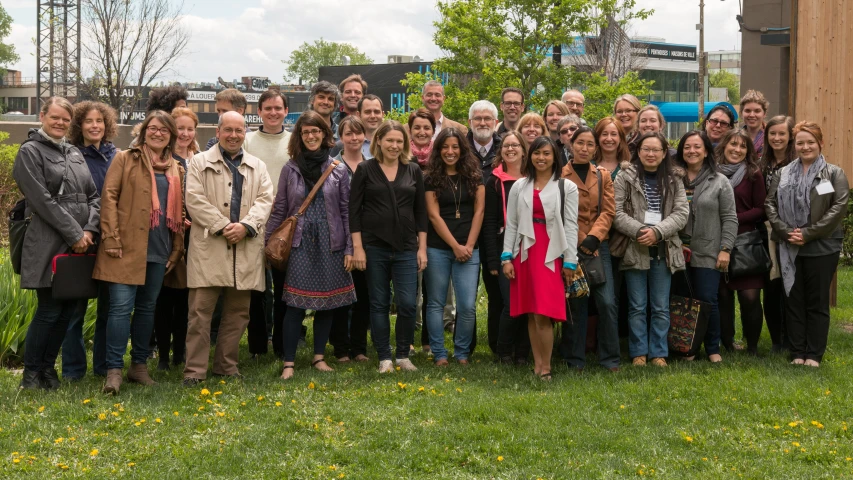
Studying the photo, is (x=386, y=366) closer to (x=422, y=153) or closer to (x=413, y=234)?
(x=413, y=234)

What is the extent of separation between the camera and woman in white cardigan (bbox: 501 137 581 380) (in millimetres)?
6840

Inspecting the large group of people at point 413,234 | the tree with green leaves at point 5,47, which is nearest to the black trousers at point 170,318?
the large group of people at point 413,234

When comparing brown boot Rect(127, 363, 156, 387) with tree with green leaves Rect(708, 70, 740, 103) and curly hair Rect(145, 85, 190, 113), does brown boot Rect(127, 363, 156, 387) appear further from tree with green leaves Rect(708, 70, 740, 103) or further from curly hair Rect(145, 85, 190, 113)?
tree with green leaves Rect(708, 70, 740, 103)

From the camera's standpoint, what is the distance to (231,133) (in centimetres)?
678

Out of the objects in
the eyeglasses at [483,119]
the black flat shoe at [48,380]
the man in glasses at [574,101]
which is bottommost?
the black flat shoe at [48,380]

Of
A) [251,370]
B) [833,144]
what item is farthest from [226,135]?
[833,144]

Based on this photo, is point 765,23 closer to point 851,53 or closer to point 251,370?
point 851,53

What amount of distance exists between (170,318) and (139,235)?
1259mm

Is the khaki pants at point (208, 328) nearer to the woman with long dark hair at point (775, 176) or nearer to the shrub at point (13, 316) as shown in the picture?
the shrub at point (13, 316)

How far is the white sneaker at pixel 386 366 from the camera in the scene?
712cm

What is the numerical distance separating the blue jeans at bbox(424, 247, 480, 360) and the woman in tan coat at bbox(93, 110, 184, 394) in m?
2.03

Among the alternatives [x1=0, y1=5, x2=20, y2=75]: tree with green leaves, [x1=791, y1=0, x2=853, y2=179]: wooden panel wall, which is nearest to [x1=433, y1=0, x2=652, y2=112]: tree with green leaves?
[x1=791, y1=0, x2=853, y2=179]: wooden panel wall

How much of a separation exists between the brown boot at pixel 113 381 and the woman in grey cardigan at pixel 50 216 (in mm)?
473

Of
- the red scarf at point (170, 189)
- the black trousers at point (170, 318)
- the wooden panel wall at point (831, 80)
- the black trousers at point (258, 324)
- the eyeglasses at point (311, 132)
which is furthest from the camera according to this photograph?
the wooden panel wall at point (831, 80)
